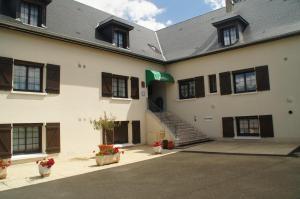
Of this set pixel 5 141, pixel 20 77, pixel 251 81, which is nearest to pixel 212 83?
pixel 251 81

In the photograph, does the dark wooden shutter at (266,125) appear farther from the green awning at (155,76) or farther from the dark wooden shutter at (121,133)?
the dark wooden shutter at (121,133)

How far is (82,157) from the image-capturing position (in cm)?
1362

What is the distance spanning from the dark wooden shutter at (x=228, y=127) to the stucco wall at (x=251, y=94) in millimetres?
335

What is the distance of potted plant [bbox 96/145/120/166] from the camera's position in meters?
11.1

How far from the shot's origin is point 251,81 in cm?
1656

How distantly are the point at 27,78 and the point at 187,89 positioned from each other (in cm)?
1127

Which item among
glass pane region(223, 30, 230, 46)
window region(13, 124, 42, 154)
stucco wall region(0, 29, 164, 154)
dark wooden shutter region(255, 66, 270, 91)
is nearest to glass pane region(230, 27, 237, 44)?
glass pane region(223, 30, 230, 46)

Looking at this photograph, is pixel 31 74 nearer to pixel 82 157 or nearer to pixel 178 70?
pixel 82 157

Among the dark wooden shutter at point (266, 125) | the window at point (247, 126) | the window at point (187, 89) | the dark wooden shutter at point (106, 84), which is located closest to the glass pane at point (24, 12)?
the dark wooden shutter at point (106, 84)

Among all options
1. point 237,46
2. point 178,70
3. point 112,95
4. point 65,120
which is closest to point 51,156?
point 65,120

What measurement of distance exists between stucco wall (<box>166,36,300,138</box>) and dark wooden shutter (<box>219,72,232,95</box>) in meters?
0.33

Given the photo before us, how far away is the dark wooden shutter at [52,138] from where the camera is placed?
12.7 meters

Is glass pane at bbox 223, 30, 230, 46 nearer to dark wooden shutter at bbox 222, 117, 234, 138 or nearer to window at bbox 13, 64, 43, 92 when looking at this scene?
dark wooden shutter at bbox 222, 117, 234, 138

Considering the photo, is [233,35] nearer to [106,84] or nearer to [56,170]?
[106,84]
